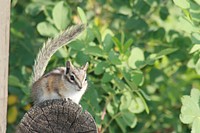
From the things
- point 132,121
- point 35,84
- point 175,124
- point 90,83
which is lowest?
point 175,124

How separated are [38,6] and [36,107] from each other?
2.03 m

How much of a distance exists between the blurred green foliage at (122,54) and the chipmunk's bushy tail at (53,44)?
1.76 feet

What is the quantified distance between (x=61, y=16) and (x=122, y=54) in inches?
19.1

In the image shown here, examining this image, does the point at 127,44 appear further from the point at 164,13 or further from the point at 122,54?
the point at 164,13

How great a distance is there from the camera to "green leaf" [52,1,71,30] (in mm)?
4434

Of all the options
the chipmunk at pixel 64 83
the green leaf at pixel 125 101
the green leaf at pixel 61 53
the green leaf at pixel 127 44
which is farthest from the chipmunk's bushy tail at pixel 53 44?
the green leaf at pixel 125 101

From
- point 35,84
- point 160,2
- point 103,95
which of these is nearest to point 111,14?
point 160,2

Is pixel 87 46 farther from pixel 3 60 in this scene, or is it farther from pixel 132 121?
pixel 3 60

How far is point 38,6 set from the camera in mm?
5062

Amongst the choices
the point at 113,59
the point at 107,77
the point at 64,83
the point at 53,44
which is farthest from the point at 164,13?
the point at 64,83

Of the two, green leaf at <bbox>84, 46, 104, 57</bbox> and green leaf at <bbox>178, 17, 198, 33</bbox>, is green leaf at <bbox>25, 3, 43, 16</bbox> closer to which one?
green leaf at <bbox>84, 46, 104, 57</bbox>

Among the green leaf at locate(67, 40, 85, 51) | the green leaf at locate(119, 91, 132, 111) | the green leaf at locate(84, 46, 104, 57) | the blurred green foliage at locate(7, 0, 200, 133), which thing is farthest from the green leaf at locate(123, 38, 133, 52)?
the green leaf at locate(119, 91, 132, 111)

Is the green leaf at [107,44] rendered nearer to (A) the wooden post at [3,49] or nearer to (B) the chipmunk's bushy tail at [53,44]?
(B) the chipmunk's bushy tail at [53,44]

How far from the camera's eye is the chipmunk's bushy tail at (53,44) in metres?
3.42
